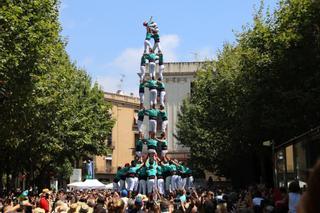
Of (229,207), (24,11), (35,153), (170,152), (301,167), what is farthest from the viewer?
(170,152)

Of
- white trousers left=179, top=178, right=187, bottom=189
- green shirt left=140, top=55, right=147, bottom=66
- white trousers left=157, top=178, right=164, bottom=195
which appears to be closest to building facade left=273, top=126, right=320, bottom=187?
white trousers left=157, top=178, right=164, bottom=195

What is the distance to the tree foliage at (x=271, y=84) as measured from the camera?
1024 inches

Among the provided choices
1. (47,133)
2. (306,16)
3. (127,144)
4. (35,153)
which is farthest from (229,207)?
(127,144)

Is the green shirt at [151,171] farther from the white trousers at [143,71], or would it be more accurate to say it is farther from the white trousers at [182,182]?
the white trousers at [143,71]

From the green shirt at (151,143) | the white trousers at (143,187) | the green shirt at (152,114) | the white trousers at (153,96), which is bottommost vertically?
the white trousers at (143,187)

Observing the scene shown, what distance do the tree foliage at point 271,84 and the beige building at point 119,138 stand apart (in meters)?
34.3

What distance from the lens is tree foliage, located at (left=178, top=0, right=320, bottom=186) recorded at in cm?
2602

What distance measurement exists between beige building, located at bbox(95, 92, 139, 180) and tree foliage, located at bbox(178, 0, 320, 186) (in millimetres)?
34299

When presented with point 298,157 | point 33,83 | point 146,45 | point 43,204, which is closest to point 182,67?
point 146,45

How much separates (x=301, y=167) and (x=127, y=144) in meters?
63.9

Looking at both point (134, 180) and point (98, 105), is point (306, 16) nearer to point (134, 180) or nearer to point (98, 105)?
point (134, 180)

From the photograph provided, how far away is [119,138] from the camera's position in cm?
7656

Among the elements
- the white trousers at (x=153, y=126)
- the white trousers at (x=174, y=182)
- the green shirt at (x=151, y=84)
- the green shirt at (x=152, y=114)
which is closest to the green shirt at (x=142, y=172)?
the white trousers at (x=174, y=182)

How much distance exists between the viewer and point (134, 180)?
28844 millimetres
